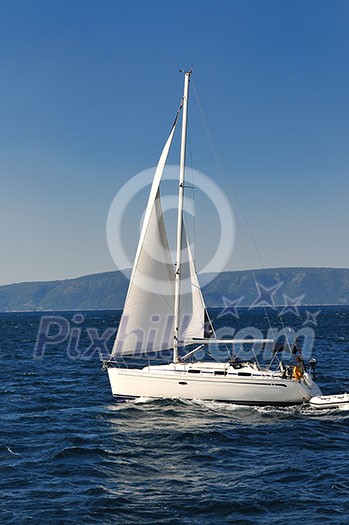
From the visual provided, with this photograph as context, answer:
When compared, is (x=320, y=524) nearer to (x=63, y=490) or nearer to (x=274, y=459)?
(x=274, y=459)

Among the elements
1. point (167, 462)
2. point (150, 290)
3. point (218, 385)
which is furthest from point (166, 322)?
point (167, 462)

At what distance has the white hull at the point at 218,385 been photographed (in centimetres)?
2852

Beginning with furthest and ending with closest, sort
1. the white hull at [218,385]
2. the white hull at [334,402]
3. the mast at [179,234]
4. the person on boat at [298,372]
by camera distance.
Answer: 1. the mast at [179,234]
2. the person on boat at [298,372]
3. the white hull at [218,385]
4. the white hull at [334,402]

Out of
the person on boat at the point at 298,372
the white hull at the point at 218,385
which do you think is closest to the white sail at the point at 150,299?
the white hull at the point at 218,385

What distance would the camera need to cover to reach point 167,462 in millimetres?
20875

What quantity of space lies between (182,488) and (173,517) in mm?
2381

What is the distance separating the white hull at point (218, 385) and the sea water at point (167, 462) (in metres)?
0.51

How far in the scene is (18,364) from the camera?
50.9m

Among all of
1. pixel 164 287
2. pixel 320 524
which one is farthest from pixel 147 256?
pixel 320 524

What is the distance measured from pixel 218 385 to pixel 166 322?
4.47 metres

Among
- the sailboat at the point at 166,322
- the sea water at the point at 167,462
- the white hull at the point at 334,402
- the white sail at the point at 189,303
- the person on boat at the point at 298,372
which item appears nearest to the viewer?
the sea water at the point at 167,462

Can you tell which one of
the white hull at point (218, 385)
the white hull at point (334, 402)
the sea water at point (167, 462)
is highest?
the white hull at point (218, 385)

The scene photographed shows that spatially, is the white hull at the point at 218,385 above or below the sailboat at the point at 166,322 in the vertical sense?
below

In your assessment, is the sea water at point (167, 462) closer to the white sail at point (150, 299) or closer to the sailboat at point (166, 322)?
the sailboat at point (166, 322)
